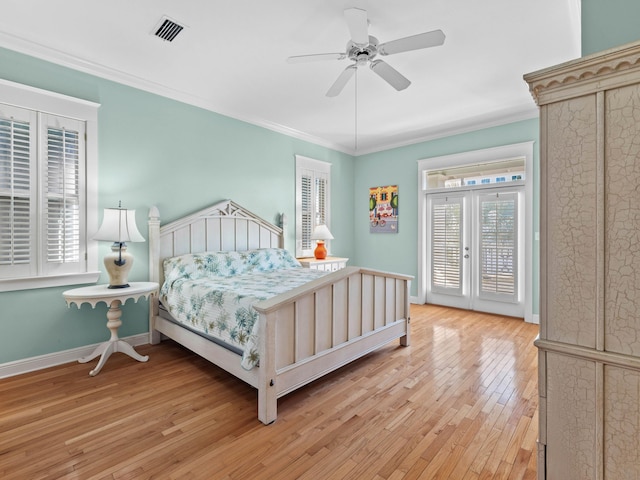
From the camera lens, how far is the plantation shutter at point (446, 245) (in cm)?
484

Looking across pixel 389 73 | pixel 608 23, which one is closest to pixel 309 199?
pixel 389 73

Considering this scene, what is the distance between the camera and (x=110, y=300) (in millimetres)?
2664

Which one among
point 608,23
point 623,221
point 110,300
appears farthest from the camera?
point 110,300

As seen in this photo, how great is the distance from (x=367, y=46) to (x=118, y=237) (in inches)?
102

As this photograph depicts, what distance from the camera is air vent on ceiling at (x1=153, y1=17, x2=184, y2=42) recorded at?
94.4 inches

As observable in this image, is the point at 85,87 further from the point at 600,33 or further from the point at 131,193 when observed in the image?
the point at 600,33

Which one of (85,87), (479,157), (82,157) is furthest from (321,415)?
(479,157)

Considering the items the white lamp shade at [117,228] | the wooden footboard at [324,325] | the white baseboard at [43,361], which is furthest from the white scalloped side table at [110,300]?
the wooden footboard at [324,325]

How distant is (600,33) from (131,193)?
3694mm

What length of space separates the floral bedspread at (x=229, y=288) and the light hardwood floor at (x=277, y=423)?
432 mm

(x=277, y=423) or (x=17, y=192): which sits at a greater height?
(x=17, y=192)

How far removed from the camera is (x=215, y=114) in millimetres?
3967

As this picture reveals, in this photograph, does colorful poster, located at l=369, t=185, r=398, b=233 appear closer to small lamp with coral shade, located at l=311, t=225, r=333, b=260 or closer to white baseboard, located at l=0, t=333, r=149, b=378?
small lamp with coral shade, located at l=311, t=225, r=333, b=260

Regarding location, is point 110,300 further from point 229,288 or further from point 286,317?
point 286,317
